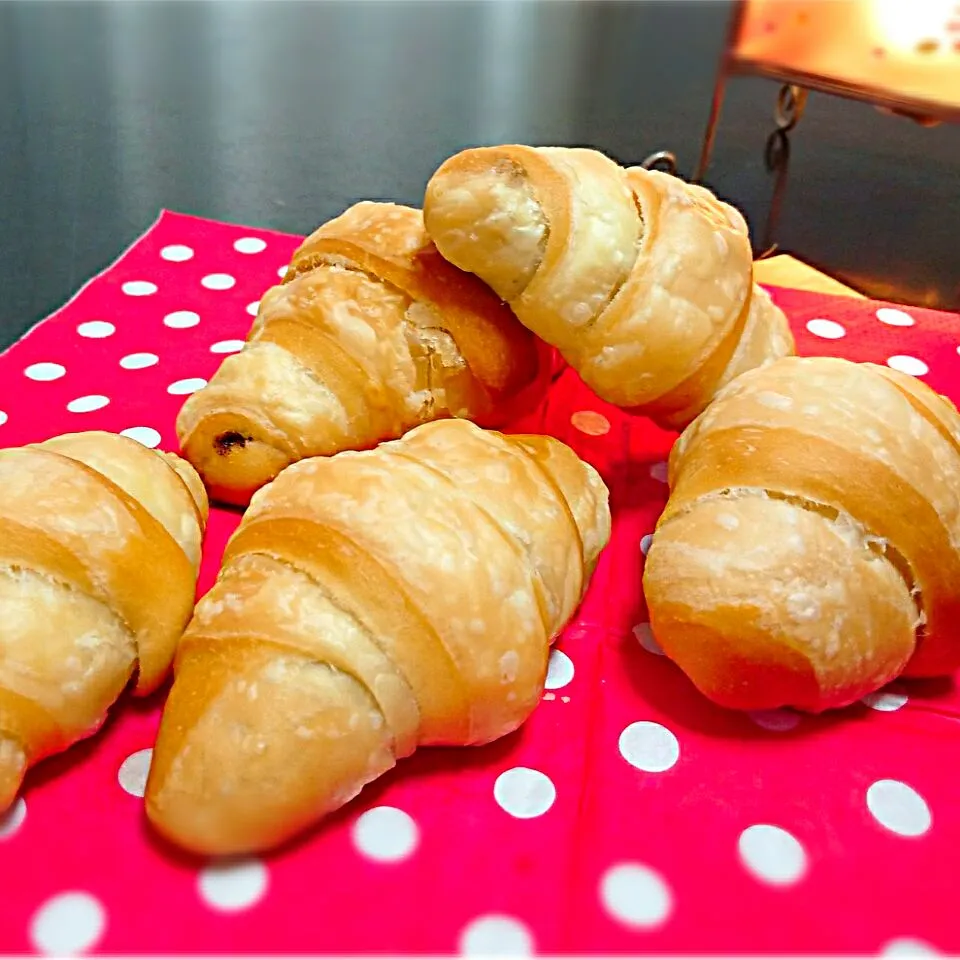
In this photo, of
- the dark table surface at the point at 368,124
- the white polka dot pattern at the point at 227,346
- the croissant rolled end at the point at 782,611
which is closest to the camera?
the croissant rolled end at the point at 782,611

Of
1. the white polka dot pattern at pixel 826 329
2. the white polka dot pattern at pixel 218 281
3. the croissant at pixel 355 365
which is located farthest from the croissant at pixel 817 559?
the white polka dot pattern at pixel 218 281

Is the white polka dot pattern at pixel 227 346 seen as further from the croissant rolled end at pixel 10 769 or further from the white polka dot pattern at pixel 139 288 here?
the croissant rolled end at pixel 10 769

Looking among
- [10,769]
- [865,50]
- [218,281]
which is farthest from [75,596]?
[865,50]

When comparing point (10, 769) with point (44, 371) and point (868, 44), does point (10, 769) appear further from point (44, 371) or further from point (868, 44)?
point (868, 44)

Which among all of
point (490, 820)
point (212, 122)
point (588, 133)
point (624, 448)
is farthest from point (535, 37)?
point (490, 820)

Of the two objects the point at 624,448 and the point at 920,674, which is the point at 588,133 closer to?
the point at 624,448

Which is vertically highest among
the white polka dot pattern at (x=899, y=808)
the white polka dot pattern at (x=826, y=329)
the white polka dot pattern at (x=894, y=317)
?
the white polka dot pattern at (x=894, y=317)

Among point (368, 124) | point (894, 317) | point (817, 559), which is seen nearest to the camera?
point (817, 559)
